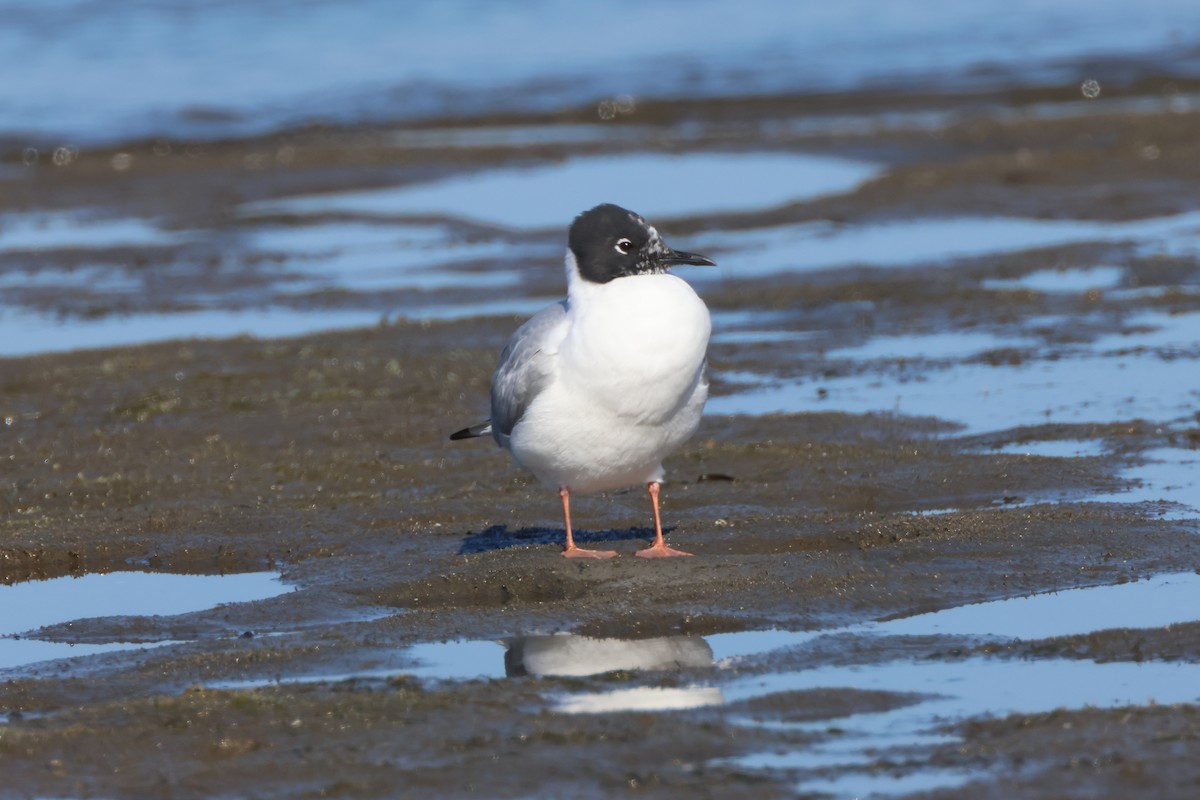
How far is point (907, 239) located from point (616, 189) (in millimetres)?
3923

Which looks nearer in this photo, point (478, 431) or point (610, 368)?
point (610, 368)

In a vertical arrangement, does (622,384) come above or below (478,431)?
above

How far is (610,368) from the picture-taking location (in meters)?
7.23

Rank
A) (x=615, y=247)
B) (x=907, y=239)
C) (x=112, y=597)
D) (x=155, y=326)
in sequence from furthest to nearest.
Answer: (x=907, y=239), (x=155, y=326), (x=112, y=597), (x=615, y=247)

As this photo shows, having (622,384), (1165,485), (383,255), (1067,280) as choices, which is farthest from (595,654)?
(383,255)

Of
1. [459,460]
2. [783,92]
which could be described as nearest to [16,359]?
[459,460]

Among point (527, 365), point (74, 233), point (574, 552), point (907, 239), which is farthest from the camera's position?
point (74, 233)

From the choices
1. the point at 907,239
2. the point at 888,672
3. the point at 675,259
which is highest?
the point at 675,259

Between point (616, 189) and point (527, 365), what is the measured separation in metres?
12.0

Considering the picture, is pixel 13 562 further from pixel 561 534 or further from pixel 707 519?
pixel 707 519

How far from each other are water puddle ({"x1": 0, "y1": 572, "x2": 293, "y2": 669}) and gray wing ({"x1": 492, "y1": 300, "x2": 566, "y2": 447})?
1.16 metres

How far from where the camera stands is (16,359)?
13125mm

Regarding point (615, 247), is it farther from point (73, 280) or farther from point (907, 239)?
point (73, 280)

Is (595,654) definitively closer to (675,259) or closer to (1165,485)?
(675,259)
